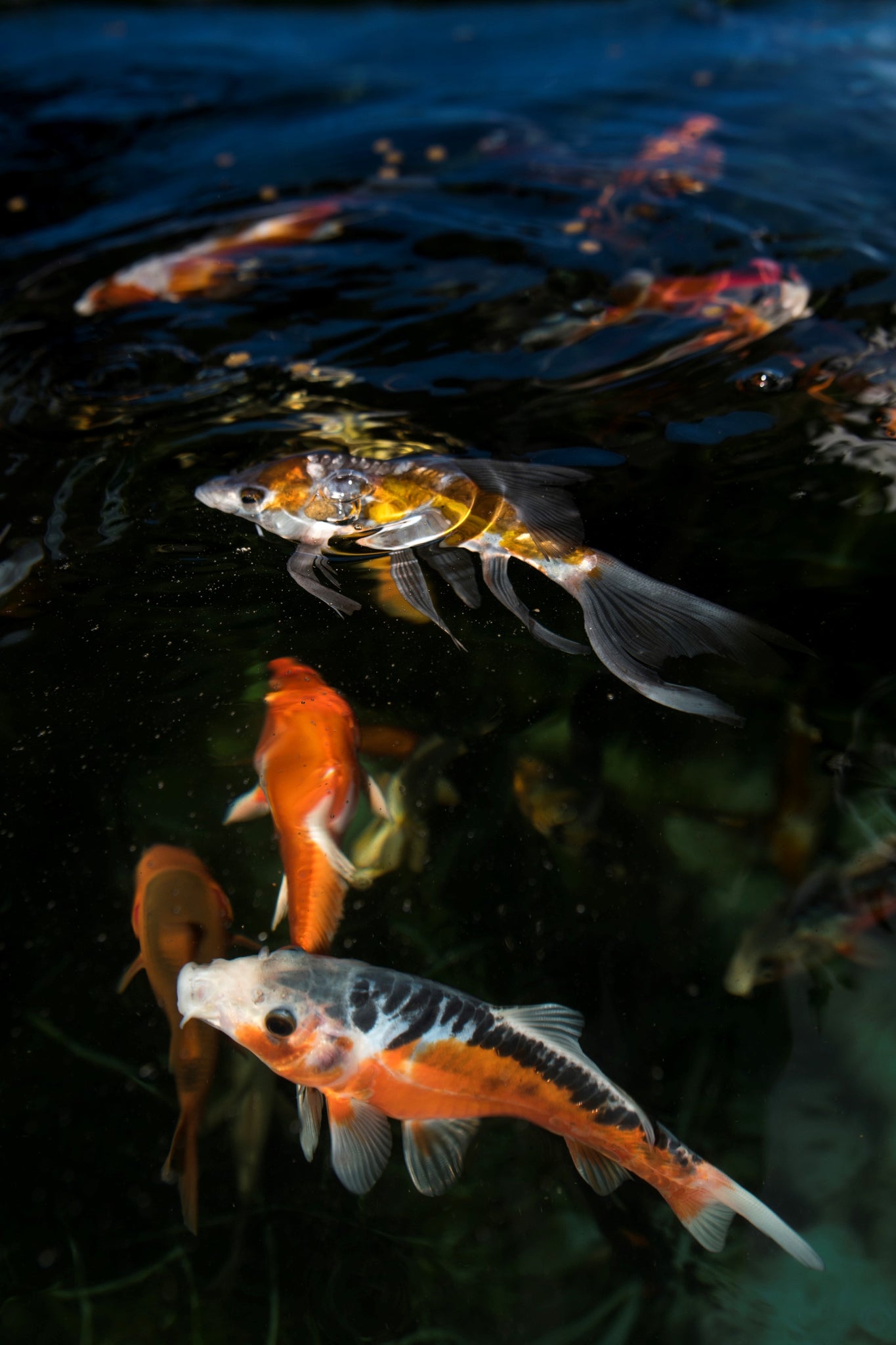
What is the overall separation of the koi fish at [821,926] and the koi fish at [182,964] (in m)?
1.04

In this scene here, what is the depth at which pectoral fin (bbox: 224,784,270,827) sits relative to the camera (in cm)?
206

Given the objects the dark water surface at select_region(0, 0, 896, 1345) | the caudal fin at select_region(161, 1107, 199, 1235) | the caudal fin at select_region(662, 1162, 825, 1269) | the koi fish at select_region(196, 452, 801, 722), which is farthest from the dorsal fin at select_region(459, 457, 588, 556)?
the caudal fin at select_region(161, 1107, 199, 1235)

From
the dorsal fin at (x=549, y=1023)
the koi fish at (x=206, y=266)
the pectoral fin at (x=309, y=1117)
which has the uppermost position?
the koi fish at (x=206, y=266)

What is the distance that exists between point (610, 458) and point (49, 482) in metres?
1.56

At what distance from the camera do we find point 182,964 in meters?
1.94

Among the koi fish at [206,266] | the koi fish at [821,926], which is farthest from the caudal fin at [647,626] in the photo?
the koi fish at [206,266]

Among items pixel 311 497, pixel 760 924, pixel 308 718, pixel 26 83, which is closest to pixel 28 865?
pixel 308 718

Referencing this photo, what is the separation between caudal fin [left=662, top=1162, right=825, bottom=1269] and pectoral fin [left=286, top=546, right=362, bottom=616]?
1.37 meters

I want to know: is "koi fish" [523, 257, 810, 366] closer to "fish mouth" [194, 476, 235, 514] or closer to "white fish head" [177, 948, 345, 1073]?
"fish mouth" [194, 476, 235, 514]

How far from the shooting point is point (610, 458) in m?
2.57

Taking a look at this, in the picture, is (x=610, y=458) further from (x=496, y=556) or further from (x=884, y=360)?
(x=884, y=360)

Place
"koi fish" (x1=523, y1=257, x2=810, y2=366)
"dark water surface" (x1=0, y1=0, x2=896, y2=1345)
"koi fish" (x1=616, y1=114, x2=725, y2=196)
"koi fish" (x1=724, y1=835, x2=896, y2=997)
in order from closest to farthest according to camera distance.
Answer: "dark water surface" (x1=0, y1=0, x2=896, y2=1345) < "koi fish" (x1=724, y1=835, x2=896, y2=997) < "koi fish" (x1=523, y1=257, x2=810, y2=366) < "koi fish" (x1=616, y1=114, x2=725, y2=196)

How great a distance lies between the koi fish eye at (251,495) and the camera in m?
2.27

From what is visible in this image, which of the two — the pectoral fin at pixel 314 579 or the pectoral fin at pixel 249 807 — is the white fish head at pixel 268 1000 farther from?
the pectoral fin at pixel 314 579
